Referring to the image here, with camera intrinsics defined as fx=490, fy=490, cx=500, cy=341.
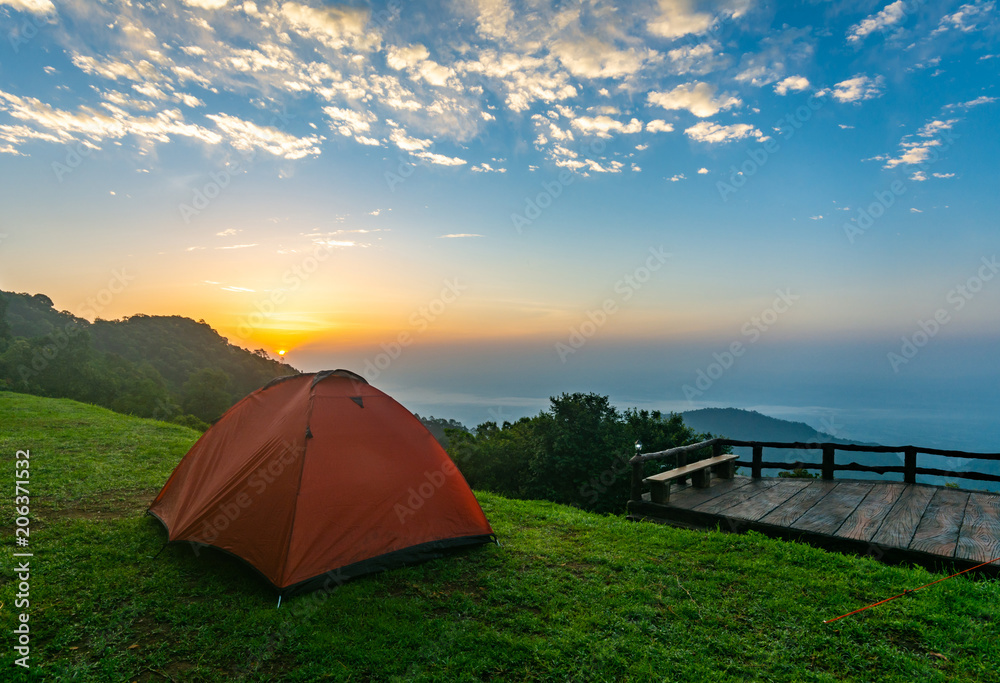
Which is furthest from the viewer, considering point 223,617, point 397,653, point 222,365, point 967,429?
point 967,429

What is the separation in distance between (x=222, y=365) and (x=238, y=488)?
5045 cm

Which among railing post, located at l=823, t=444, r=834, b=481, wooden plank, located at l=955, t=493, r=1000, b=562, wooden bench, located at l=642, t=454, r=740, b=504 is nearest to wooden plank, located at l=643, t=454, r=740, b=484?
wooden bench, located at l=642, t=454, r=740, b=504

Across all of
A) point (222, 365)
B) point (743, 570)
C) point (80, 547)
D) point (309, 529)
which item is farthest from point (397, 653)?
point (222, 365)

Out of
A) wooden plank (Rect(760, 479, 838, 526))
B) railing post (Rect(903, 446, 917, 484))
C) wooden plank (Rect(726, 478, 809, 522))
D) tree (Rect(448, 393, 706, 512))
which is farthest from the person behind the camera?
tree (Rect(448, 393, 706, 512))

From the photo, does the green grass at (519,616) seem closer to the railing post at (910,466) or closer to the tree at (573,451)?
the railing post at (910,466)

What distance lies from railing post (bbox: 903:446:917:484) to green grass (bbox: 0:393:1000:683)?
4071mm

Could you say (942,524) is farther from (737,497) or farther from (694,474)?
(694,474)

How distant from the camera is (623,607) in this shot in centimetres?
473

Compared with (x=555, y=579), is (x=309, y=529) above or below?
above

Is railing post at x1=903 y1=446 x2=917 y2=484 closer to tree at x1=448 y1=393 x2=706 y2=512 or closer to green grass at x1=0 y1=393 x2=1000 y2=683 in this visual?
green grass at x1=0 y1=393 x2=1000 y2=683

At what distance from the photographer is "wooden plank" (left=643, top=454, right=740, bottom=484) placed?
785 cm

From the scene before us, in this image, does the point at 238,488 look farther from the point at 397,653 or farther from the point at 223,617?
the point at 397,653

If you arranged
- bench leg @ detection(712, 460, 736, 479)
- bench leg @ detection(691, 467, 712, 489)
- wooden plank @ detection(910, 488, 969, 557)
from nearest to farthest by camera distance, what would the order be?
1. wooden plank @ detection(910, 488, 969, 557)
2. bench leg @ detection(691, 467, 712, 489)
3. bench leg @ detection(712, 460, 736, 479)

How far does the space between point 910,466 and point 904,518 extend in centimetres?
237
